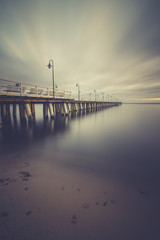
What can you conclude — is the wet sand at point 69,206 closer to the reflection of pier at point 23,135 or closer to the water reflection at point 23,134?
the reflection of pier at point 23,135

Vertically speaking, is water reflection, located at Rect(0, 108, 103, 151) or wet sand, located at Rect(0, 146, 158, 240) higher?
water reflection, located at Rect(0, 108, 103, 151)

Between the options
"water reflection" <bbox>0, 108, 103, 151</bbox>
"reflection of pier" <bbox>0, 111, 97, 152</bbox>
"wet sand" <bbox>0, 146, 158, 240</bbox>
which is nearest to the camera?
"wet sand" <bbox>0, 146, 158, 240</bbox>

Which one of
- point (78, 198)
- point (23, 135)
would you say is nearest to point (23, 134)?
point (23, 135)

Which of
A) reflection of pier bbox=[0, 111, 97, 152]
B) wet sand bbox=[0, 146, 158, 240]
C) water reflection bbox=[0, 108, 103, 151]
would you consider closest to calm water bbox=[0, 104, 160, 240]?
wet sand bbox=[0, 146, 158, 240]

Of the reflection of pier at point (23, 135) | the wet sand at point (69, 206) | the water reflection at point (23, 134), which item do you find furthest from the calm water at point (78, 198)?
the water reflection at point (23, 134)

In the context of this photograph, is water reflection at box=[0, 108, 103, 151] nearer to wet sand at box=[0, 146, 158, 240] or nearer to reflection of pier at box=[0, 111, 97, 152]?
reflection of pier at box=[0, 111, 97, 152]

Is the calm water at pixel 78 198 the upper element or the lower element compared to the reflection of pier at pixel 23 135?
lower

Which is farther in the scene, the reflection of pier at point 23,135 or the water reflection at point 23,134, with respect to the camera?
the water reflection at point 23,134

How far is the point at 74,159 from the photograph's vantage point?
13.0 ft

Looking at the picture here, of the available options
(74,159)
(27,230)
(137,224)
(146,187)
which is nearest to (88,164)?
(74,159)

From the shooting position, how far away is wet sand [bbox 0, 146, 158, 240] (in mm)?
1564

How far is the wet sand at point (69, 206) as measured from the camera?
156cm

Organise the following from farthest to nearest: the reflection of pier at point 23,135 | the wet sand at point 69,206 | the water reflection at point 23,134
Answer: the water reflection at point 23,134
the reflection of pier at point 23,135
the wet sand at point 69,206

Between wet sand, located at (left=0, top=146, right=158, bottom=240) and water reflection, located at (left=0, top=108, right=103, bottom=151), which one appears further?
water reflection, located at (left=0, top=108, right=103, bottom=151)
